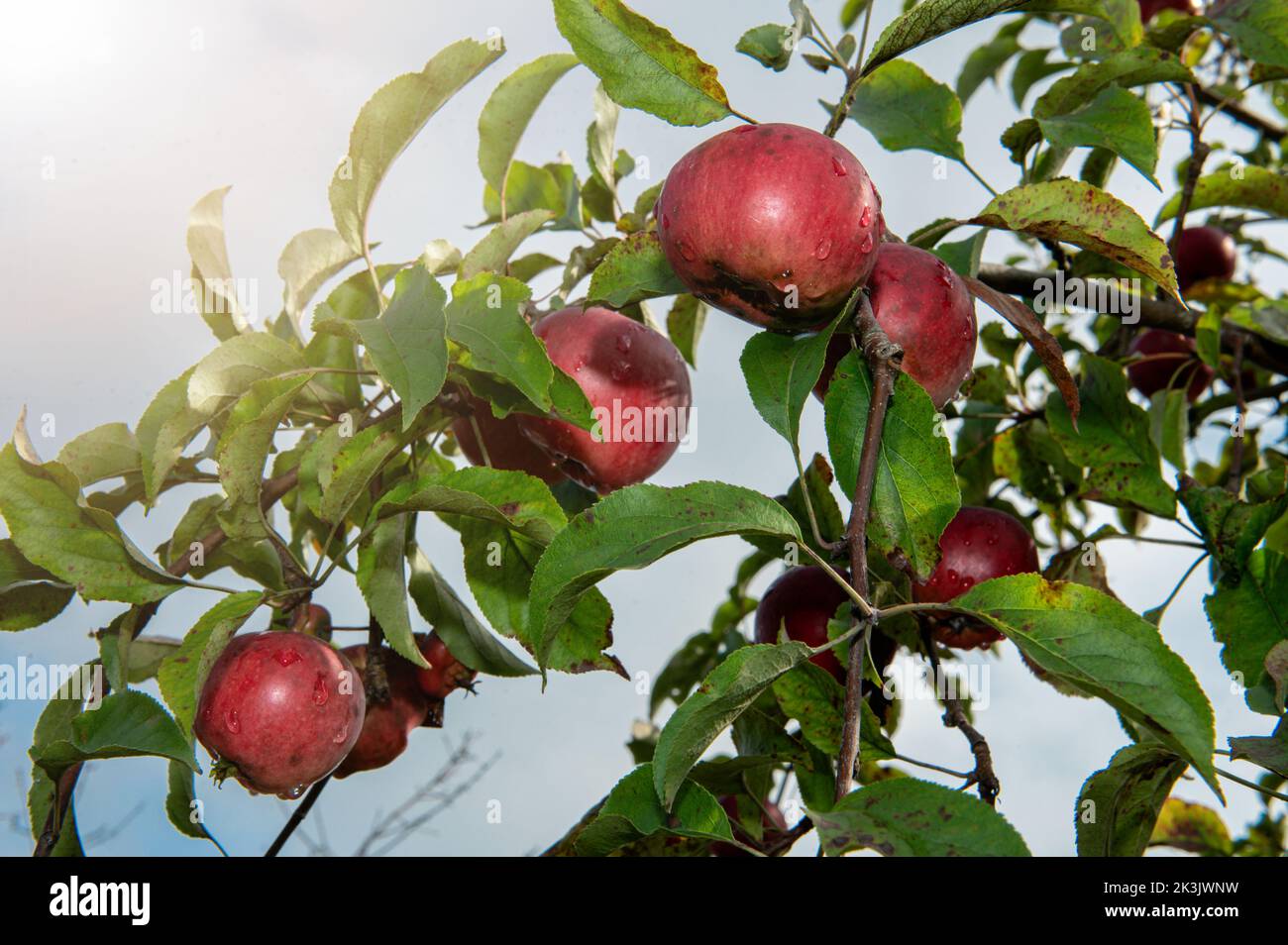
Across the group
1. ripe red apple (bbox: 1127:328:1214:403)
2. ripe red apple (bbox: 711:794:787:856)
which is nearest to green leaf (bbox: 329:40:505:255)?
ripe red apple (bbox: 711:794:787:856)

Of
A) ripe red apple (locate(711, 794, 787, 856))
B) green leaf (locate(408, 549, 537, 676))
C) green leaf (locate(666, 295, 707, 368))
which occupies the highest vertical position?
green leaf (locate(666, 295, 707, 368))

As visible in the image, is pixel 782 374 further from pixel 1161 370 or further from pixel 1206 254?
pixel 1206 254

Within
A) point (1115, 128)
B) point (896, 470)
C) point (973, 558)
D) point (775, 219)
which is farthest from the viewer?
point (973, 558)

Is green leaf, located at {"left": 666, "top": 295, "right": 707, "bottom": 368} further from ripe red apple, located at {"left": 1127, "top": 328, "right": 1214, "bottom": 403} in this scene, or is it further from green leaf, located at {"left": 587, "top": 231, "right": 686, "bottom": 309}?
ripe red apple, located at {"left": 1127, "top": 328, "right": 1214, "bottom": 403}

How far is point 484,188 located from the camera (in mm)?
1513

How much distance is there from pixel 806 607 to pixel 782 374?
0.45m

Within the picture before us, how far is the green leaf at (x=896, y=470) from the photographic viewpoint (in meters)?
0.97

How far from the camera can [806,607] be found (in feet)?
4.54

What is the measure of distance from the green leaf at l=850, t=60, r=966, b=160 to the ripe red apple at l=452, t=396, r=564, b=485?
1.87 feet

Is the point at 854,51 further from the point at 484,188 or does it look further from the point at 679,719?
the point at 679,719

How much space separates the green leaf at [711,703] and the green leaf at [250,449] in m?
0.50

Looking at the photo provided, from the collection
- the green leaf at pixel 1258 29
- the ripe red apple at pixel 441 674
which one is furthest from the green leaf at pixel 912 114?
the ripe red apple at pixel 441 674

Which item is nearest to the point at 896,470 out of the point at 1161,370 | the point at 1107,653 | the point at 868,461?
the point at 868,461

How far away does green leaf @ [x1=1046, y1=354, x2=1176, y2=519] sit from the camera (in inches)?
58.2
